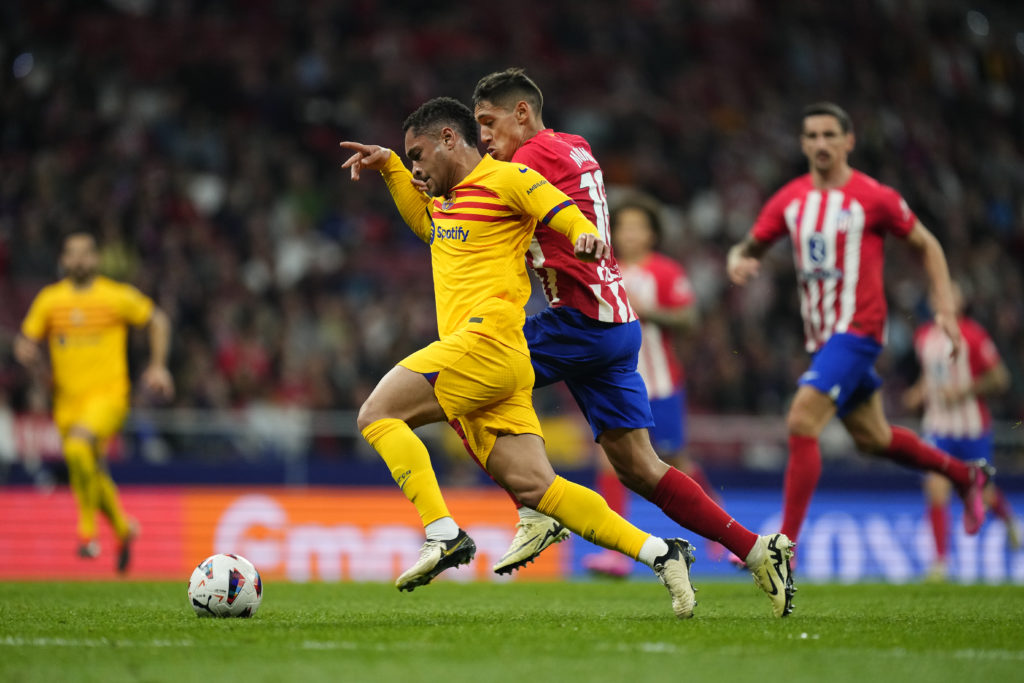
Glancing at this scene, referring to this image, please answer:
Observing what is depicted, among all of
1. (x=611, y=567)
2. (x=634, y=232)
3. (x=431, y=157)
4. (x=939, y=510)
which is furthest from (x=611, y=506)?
(x=431, y=157)

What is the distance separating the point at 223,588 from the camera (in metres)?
5.50

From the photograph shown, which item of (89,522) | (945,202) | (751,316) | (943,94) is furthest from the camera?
(943,94)

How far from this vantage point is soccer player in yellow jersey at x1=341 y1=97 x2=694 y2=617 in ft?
17.4

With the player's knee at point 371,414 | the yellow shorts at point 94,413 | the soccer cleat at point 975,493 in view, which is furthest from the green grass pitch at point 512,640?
the yellow shorts at point 94,413

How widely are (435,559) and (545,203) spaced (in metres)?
1.48

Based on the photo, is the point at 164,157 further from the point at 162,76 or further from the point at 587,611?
the point at 587,611

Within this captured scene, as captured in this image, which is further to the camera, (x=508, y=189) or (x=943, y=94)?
(x=943, y=94)

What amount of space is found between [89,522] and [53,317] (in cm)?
167

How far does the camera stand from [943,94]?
20.8 m

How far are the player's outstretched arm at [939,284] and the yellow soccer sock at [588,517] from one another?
2.53 metres

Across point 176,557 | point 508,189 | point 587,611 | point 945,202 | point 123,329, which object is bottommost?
point 176,557

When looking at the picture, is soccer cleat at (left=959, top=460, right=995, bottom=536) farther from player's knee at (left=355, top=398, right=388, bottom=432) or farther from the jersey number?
player's knee at (left=355, top=398, right=388, bottom=432)

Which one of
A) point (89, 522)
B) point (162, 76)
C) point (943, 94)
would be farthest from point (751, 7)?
point (89, 522)

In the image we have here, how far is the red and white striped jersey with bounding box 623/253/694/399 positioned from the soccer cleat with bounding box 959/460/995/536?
213 centimetres
